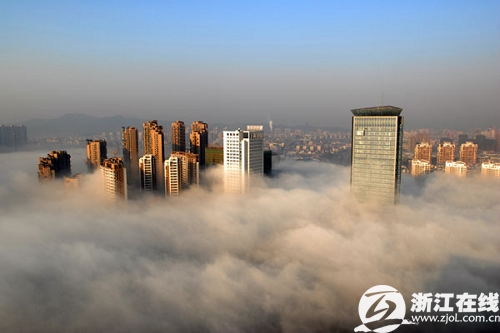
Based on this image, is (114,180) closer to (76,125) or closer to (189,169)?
(76,125)

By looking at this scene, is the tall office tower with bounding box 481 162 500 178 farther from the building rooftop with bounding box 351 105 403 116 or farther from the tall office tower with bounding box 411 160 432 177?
the building rooftop with bounding box 351 105 403 116

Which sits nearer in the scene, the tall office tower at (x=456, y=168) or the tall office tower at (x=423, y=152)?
the tall office tower at (x=456, y=168)

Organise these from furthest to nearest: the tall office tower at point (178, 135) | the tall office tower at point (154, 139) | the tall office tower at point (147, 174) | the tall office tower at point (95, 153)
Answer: the tall office tower at point (178, 135), the tall office tower at point (154, 139), the tall office tower at point (95, 153), the tall office tower at point (147, 174)

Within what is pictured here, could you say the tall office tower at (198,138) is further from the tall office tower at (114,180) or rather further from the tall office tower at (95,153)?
the tall office tower at (114,180)

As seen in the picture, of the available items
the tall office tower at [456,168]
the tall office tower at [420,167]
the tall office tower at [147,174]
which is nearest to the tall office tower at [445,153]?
the tall office tower at [456,168]

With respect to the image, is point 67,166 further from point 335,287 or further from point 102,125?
point 335,287

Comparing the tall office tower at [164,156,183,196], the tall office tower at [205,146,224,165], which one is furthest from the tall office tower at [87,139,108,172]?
the tall office tower at [205,146,224,165]

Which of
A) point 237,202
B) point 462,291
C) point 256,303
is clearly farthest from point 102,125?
point 462,291
